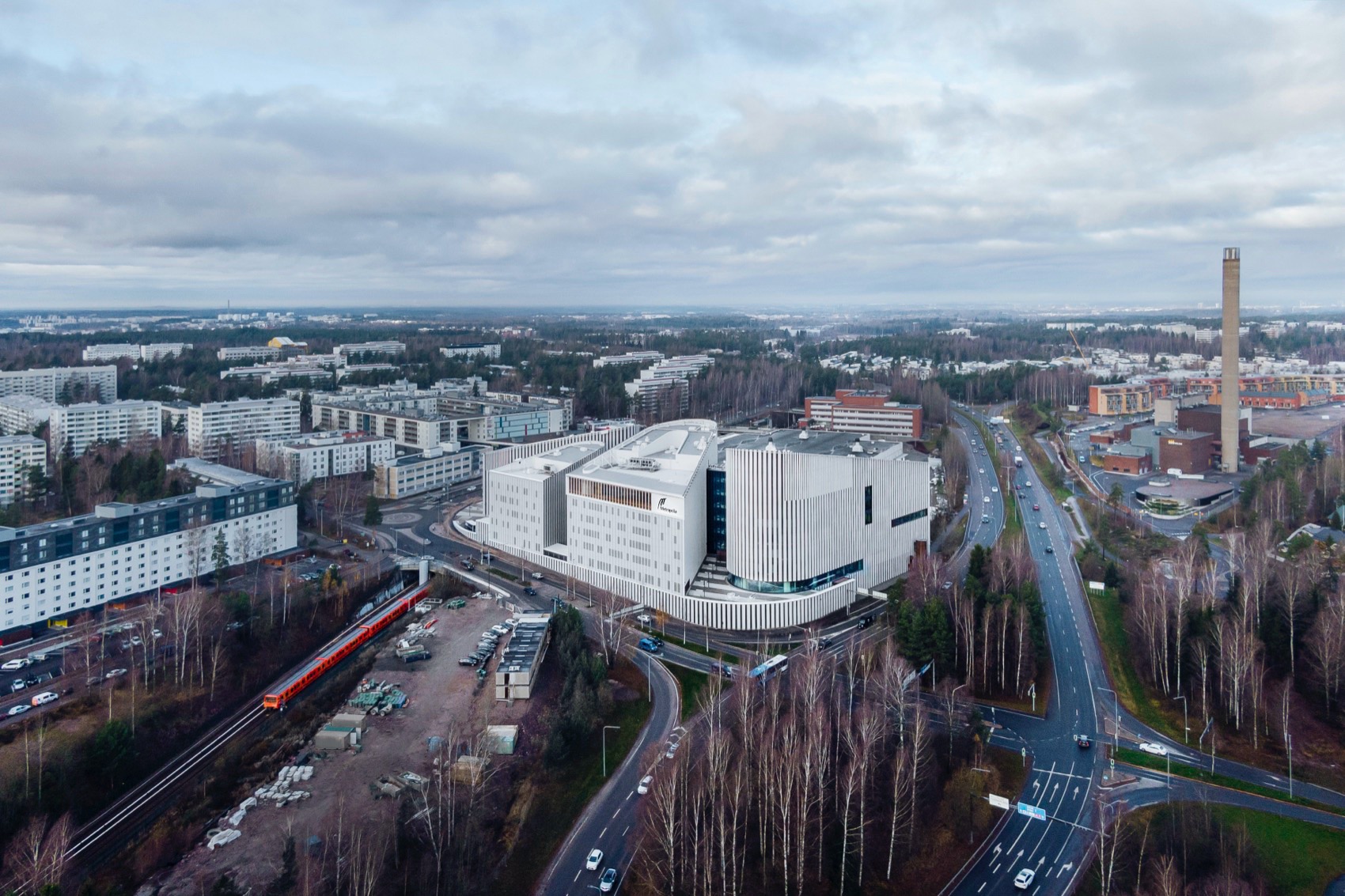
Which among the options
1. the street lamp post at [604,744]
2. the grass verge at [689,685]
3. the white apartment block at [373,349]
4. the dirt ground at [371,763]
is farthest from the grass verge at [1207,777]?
the white apartment block at [373,349]

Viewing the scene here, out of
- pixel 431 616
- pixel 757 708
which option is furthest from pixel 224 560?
pixel 757 708

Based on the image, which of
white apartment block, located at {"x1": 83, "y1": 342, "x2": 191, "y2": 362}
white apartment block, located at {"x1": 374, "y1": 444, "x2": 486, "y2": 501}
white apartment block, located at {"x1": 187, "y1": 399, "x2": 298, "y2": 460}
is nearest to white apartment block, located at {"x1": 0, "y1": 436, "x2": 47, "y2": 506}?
white apartment block, located at {"x1": 187, "y1": 399, "x2": 298, "y2": 460}

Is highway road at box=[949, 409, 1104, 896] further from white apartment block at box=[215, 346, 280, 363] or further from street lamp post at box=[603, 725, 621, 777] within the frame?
white apartment block at box=[215, 346, 280, 363]

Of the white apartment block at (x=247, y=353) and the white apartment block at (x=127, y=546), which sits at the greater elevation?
the white apartment block at (x=247, y=353)

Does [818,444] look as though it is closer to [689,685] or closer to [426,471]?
[689,685]

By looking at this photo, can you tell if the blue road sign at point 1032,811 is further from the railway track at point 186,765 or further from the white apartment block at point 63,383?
the white apartment block at point 63,383
